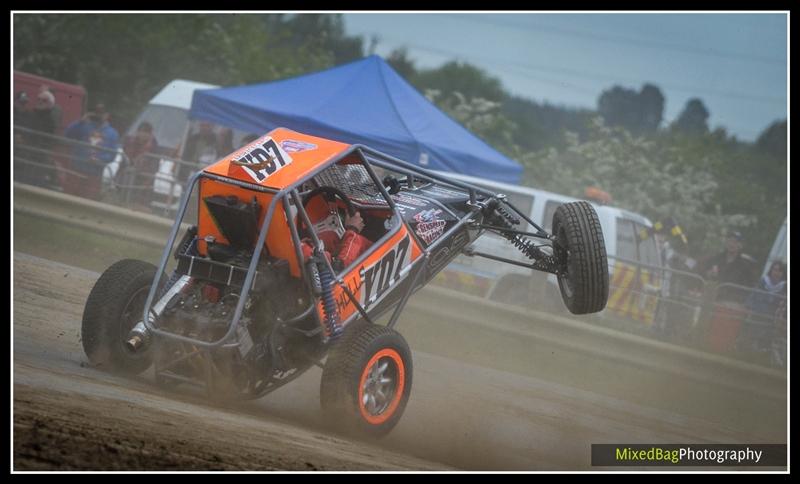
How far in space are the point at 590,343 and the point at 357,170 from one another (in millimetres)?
4222

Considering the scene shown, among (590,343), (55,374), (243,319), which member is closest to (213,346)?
(243,319)

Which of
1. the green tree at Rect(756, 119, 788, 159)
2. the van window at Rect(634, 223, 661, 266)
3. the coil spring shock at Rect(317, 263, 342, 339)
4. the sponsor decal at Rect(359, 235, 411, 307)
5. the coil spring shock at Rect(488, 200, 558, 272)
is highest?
the green tree at Rect(756, 119, 788, 159)

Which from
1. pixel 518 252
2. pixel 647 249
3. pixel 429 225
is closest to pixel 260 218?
pixel 429 225

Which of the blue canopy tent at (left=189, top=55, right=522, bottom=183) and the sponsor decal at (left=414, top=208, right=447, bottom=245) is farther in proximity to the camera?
the blue canopy tent at (left=189, top=55, right=522, bottom=183)

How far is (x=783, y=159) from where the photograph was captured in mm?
42906

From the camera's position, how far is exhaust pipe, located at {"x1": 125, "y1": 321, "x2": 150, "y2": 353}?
607 cm

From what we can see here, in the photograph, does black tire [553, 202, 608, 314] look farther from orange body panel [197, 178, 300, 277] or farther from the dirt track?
orange body panel [197, 178, 300, 277]

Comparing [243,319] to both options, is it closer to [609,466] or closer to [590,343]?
[609,466]

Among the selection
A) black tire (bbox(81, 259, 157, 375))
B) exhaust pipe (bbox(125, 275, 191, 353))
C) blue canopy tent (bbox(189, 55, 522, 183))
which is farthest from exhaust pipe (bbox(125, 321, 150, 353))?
blue canopy tent (bbox(189, 55, 522, 183))

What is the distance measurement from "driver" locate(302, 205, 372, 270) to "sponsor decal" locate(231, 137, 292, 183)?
0.51 metres

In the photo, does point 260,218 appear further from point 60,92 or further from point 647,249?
point 60,92

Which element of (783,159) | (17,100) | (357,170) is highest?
(783,159)

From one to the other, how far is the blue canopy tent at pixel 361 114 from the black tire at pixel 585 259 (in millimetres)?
5909

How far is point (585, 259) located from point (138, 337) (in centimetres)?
289
